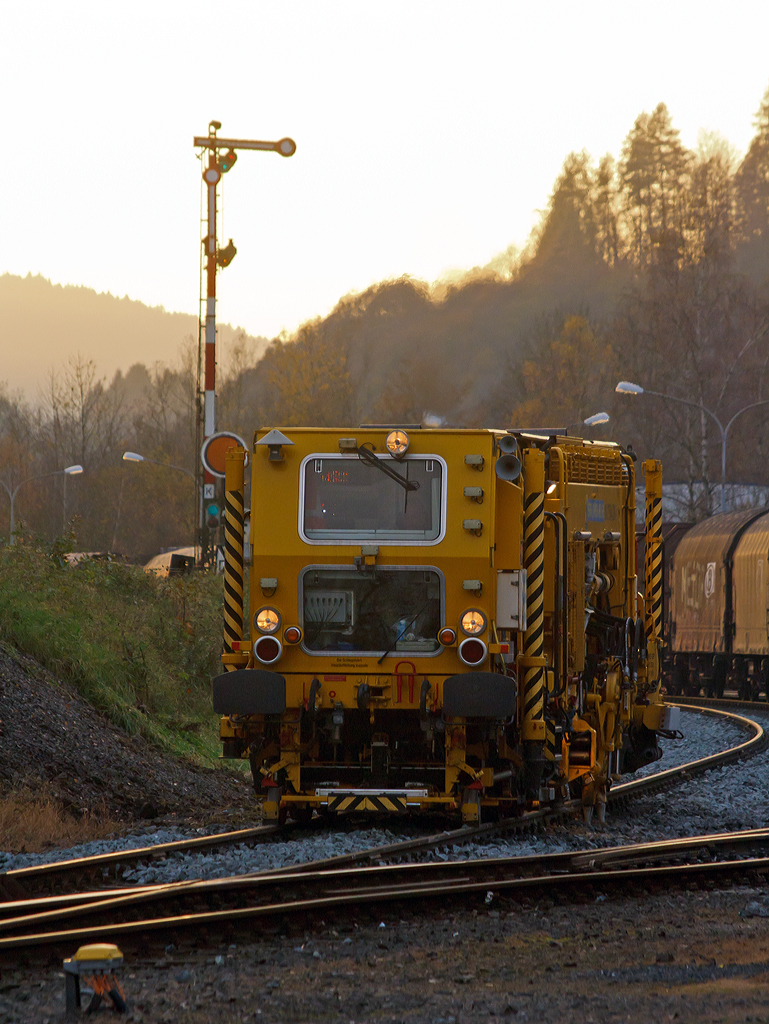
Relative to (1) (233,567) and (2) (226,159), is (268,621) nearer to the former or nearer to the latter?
(1) (233,567)

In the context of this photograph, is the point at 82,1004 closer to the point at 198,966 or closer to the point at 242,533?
the point at 198,966

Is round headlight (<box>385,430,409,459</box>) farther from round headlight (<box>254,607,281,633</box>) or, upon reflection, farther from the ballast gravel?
the ballast gravel

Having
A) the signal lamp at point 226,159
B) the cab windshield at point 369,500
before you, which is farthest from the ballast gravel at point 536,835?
the signal lamp at point 226,159

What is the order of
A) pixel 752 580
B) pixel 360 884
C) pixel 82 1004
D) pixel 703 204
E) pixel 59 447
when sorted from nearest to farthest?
pixel 82 1004
pixel 360 884
pixel 752 580
pixel 703 204
pixel 59 447

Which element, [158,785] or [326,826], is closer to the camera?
[326,826]

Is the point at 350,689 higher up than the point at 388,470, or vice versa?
the point at 388,470

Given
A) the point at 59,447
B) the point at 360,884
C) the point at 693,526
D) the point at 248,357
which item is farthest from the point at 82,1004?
the point at 59,447

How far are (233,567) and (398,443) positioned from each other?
1.68 m

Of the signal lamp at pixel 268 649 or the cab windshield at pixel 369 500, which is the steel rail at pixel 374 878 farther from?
the cab windshield at pixel 369 500

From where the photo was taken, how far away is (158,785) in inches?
518

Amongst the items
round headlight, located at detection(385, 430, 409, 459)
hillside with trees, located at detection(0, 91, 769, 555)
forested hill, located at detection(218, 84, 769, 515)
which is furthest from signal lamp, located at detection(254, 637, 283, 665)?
hillside with trees, located at detection(0, 91, 769, 555)

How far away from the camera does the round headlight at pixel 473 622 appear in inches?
391

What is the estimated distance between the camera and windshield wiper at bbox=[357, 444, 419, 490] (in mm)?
10109

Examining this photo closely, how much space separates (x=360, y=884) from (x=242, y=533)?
319 centimetres
